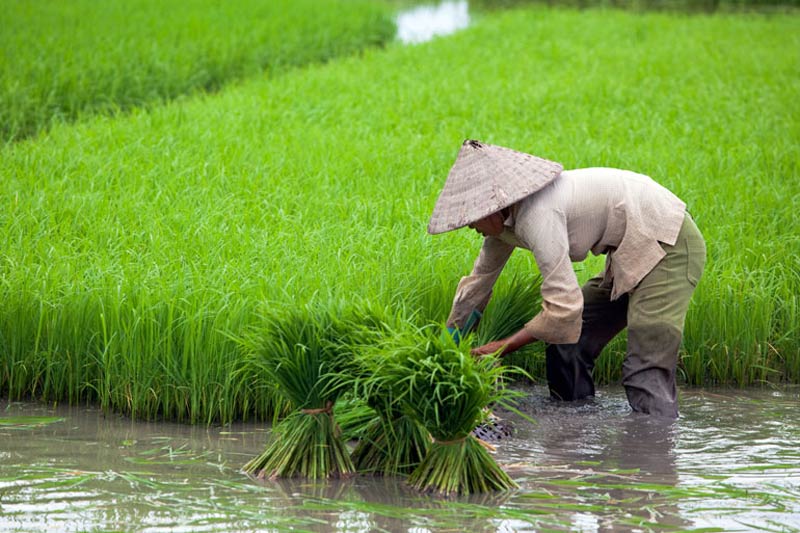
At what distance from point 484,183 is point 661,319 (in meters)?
0.96

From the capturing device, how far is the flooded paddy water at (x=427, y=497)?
3.05m

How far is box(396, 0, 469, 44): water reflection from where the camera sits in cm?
1662

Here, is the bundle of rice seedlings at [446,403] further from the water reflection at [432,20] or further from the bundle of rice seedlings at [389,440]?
the water reflection at [432,20]

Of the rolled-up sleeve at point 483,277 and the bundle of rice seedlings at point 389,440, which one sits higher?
the rolled-up sleeve at point 483,277

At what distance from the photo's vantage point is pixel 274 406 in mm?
4238

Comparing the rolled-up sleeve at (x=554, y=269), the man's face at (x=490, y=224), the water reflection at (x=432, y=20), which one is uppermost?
the water reflection at (x=432, y=20)

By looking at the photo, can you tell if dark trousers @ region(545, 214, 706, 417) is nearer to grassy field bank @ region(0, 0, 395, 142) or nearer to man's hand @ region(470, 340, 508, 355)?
man's hand @ region(470, 340, 508, 355)

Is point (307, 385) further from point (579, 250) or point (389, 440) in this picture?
point (579, 250)

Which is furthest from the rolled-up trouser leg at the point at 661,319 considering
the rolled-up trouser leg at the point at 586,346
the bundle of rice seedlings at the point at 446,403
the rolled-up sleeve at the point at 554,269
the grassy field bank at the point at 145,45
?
the grassy field bank at the point at 145,45

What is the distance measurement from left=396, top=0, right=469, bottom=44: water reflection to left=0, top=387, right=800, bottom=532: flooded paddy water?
36.4 ft

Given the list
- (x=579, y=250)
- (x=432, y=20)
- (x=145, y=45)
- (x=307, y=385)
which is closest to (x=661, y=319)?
(x=579, y=250)

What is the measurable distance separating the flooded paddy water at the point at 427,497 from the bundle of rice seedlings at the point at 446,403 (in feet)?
0.24

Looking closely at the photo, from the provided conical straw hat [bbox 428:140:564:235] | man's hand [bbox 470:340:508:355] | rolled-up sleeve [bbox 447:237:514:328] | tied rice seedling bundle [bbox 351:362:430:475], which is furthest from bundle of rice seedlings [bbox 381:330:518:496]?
rolled-up sleeve [bbox 447:237:514:328]

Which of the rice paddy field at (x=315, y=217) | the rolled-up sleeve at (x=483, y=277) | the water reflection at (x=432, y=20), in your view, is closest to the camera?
the rice paddy field at (x=315, y=217)
